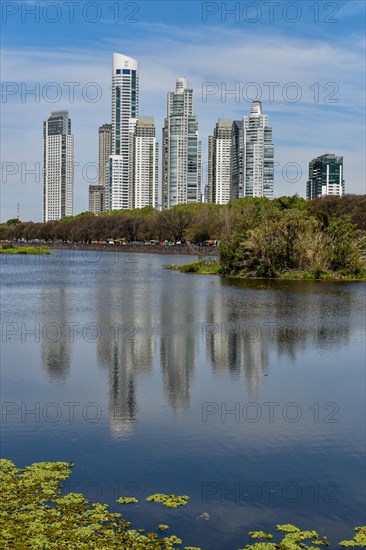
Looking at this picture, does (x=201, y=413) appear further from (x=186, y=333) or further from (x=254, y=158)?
(x=254, y=158)

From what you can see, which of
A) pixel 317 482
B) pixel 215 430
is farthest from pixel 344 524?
pixel 215 430

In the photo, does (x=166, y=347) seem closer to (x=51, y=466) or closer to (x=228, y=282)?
(x=51, y=466)

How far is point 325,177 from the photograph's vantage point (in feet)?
566

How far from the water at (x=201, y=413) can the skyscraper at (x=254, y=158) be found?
469 ft

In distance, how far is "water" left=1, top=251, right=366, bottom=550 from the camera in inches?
384

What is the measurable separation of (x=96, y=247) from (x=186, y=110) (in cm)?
7172

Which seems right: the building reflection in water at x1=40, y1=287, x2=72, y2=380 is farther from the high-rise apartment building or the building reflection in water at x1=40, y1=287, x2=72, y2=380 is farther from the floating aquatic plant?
the high-rise apartment building

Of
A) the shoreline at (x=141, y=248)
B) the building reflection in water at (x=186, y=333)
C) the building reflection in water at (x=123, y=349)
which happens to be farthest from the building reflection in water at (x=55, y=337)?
the shoreline at (x=141, y=248)

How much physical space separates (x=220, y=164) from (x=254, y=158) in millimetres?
18135

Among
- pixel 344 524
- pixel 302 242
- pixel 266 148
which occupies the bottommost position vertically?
pixel 344 524

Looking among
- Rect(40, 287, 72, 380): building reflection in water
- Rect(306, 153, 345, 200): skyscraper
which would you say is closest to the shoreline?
Rect(306, 153, 345, 200): skyscraper

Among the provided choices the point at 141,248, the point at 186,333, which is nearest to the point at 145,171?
the point at 141,248

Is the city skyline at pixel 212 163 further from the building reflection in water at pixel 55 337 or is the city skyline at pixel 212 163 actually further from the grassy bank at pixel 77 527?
the grassy bank at pixel 77 527

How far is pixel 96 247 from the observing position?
5054 inches
